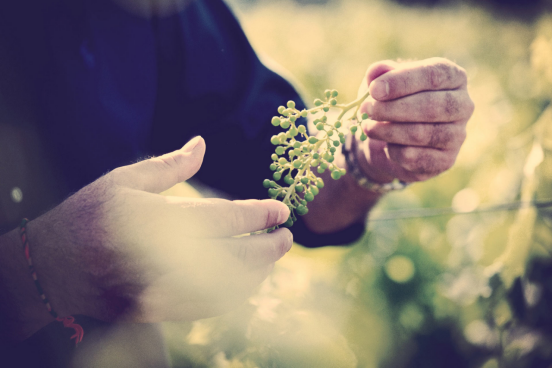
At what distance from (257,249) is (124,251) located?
11.2 inches

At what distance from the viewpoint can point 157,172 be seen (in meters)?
0.83

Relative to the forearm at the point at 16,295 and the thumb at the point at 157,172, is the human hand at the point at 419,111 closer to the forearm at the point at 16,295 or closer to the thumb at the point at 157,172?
the thumb at the point at 157,172

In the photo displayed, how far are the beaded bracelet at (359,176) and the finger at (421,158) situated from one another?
0.19m

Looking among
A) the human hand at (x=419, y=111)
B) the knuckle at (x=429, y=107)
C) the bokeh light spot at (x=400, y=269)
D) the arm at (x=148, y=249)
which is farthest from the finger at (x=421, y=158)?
the bokeh light spot at (x=400, y=269)

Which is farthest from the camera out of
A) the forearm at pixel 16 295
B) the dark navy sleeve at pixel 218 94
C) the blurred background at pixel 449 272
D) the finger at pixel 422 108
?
the dark navy sleeve at pixel 218 94

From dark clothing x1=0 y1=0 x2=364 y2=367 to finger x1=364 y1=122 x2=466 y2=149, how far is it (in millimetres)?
626

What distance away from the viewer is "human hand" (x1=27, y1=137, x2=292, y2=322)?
756 millimetres

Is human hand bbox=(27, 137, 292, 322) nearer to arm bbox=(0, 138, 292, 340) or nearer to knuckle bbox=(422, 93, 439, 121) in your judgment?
arm bbox=(0, 138, 292, 340)

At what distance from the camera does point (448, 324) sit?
1.73m

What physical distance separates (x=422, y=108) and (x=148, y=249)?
79 centimetres

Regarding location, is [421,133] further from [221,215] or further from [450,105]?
[221,215]

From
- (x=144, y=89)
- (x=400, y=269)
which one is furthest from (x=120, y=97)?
(x=400, y=269)

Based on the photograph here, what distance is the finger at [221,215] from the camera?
29.7 inches

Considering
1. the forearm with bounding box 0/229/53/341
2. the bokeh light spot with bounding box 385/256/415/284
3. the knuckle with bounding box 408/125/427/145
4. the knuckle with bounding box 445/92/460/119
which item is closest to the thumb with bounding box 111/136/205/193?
the forearm with bounding box 0/229/53/341
